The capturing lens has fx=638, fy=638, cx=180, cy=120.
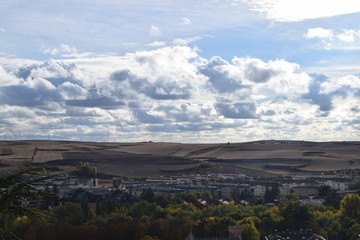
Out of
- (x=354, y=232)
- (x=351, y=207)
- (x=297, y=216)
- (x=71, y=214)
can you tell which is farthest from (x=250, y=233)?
(x=71, y=214)

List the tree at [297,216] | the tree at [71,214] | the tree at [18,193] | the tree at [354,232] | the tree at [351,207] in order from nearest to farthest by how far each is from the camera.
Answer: the tree at [18,193]
the tree at [354,232]
the tree at [297,216]
the tree at [71,214]
the tree at [351,207]

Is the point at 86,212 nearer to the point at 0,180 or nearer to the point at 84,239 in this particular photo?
the point at 84,239

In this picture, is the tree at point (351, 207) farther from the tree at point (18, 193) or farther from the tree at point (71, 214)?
the tree at point (18, 193)

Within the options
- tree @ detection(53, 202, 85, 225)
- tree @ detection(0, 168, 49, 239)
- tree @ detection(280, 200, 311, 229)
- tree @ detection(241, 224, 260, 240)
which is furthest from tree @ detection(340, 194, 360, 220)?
tree @ detection(0, 168, 49, 239)

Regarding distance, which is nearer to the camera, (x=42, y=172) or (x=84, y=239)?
(x=42, y=172)

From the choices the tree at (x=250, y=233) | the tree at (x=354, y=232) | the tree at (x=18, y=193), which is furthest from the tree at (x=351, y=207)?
the tree at (x=18, y=193)

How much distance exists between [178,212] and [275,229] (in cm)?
2280

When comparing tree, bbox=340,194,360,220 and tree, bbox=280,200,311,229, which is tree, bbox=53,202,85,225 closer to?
tree, bbox=280,200,311,229

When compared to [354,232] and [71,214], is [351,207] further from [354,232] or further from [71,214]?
[71,214]

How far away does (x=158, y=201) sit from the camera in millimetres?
161625

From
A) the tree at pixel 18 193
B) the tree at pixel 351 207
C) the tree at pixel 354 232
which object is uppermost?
the tree at pixel 18 193

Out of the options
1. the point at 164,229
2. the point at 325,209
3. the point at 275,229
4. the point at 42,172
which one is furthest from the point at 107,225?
the point at 42,172

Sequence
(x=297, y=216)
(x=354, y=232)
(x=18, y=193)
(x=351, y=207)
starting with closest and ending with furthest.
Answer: (x=18, y=193) < (x=354, y=232) < (x=297, y=216) < (x=351, y=207)

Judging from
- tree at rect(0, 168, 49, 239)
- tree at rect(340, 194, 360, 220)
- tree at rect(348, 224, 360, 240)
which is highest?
tree at rect(0, 168, 49, 239)
